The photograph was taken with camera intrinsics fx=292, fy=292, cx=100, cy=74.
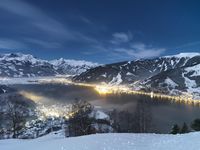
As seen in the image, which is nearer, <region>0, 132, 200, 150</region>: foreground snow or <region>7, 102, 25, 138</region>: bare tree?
<region>0, 132, 200, 150</region>: foreground snow

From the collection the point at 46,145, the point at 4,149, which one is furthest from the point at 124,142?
the point at 4,149

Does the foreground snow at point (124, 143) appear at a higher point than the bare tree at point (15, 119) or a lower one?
higher

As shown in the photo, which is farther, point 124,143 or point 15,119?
point 15,119

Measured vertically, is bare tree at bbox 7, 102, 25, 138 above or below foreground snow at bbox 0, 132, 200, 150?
below

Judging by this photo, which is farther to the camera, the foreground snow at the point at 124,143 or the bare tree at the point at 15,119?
the bare tree at the point at 15,119

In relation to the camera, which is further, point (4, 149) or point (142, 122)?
point (142, 122)

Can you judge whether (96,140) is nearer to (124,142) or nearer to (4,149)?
(124,142)

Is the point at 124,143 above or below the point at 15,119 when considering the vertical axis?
above

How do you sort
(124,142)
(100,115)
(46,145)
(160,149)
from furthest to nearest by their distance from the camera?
1. (100,115)
2. (46,145)
3. (124,142)
4. (160,149)

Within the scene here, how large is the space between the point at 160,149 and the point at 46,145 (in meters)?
11.5

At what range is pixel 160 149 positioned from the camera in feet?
78.0

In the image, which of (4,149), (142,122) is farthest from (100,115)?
(4,149)

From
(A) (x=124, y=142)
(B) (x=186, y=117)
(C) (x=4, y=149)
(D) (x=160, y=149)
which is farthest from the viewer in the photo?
(B) (x=186, y=117)

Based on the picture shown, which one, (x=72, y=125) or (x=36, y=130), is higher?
(x=72, y=125)
